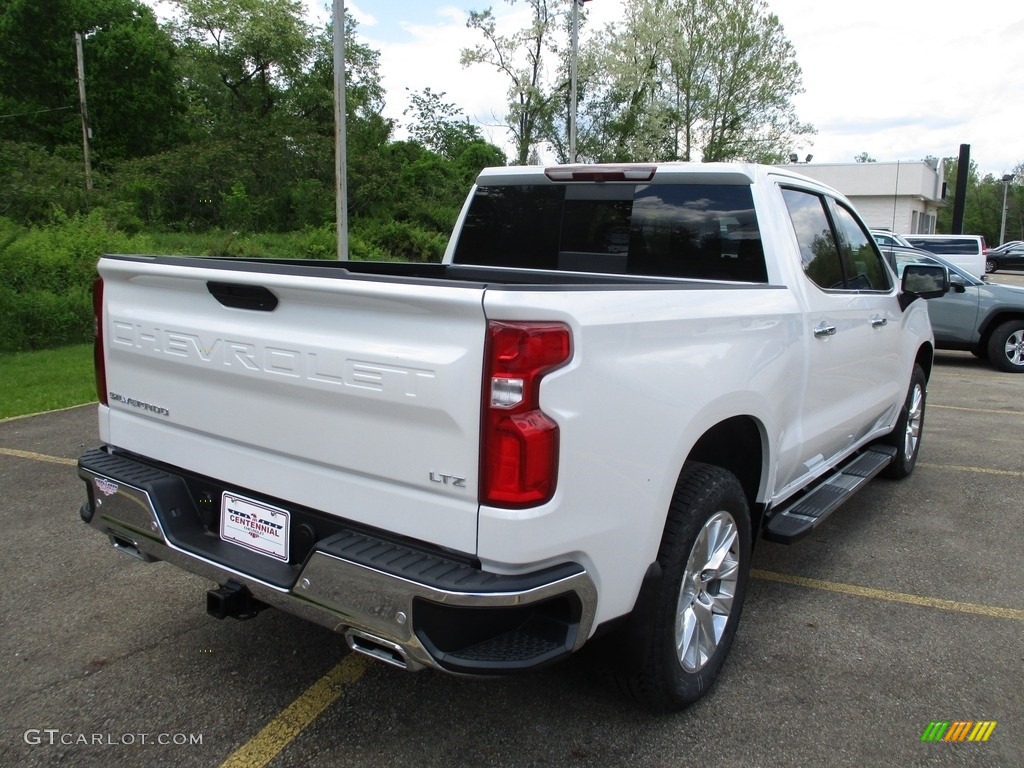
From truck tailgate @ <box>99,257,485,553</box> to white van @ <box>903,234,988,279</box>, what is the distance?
20833mm

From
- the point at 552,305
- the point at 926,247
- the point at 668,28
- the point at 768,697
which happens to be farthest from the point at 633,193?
the point at 668,28

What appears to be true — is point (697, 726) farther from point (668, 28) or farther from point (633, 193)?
point (668, 28)

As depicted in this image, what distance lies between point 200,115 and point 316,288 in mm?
39986

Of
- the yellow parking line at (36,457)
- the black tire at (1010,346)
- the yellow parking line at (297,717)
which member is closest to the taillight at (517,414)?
the yellow parking line at (297,717)

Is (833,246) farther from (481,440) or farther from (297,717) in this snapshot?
(297,717)

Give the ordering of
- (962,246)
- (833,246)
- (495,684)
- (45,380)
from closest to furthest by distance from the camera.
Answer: (495,684), (833,246), (45,380), (962,246)

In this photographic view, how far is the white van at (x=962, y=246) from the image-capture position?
67.6 ft

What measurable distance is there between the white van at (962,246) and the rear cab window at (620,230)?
740 inches

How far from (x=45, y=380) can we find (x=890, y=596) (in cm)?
823

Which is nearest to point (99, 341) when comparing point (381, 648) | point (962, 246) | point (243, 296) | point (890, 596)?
point (243, 296)

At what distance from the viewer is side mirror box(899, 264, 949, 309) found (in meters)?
4.84

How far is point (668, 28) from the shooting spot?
37938mm

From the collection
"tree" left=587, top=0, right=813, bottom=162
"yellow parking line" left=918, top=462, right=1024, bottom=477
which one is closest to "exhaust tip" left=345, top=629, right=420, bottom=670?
"yellow parking line" left=918, top=462, right=1024, bottom=477

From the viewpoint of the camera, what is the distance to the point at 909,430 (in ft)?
18.9
